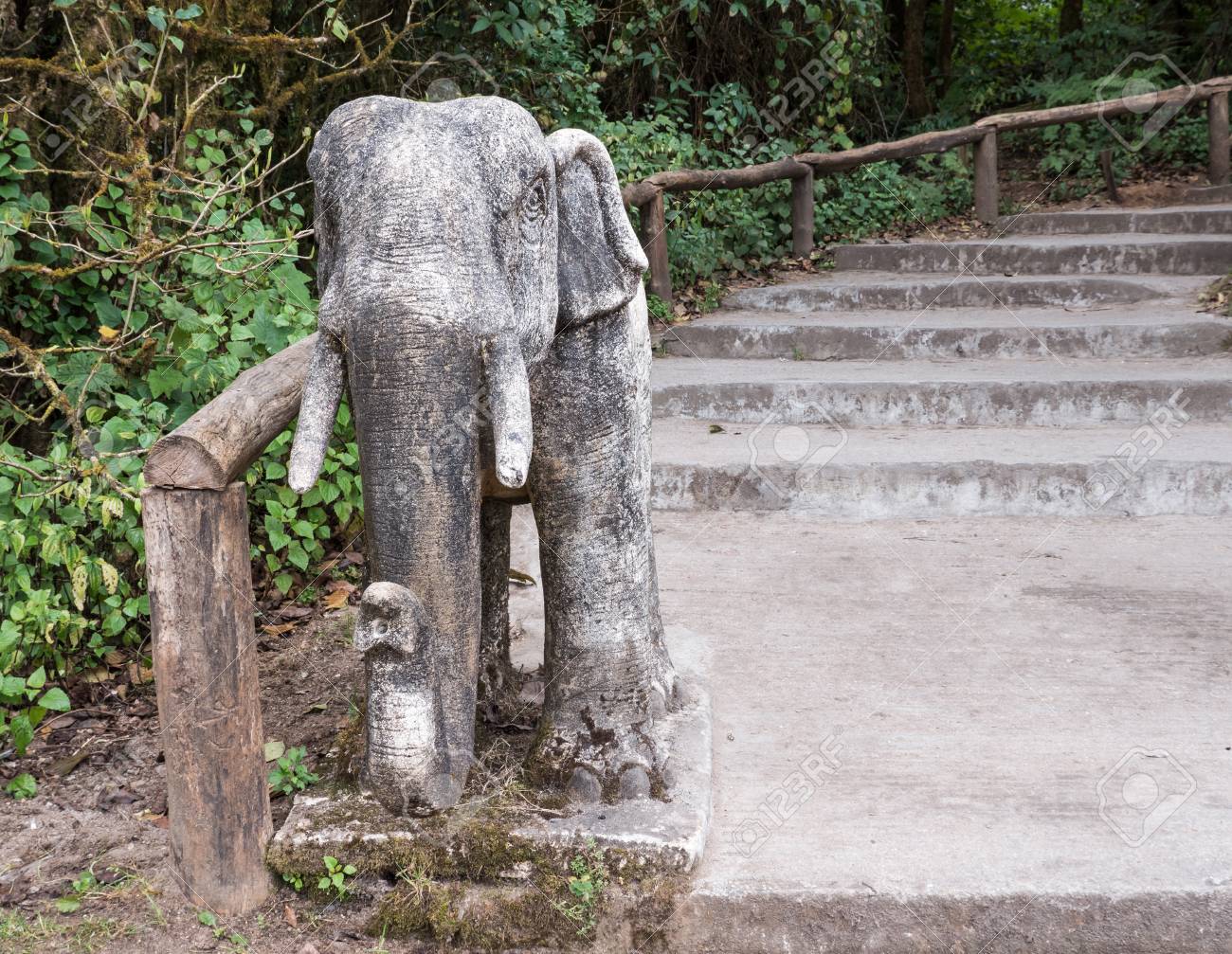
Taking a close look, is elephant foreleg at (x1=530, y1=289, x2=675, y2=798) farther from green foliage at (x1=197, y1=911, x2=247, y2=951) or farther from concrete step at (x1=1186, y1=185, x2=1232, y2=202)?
concrete step at (x1=1186, y1=185, x2=1232, y2=202)

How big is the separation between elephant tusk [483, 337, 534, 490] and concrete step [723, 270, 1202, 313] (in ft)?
18.6

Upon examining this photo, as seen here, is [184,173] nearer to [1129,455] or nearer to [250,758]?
[250,758]

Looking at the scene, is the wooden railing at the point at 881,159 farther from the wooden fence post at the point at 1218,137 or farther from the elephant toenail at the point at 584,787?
the elephant toenail at the point at 584,787

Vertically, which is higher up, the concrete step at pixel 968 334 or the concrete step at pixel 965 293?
the concrete step at pixel 965 293

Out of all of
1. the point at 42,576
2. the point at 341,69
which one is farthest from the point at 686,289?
the point at 42,576

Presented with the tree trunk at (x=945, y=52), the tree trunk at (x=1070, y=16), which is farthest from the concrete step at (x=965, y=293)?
the tree trunk at (x=1070, y=16)

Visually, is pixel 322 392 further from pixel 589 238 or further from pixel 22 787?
pixel 22 787

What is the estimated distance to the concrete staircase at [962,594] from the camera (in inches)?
98.0

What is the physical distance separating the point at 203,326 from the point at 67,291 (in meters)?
0.51

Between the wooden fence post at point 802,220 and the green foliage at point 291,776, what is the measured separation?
6.40 m

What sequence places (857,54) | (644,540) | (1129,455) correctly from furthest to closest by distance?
(857,54)
(1129,455)
(644,540)

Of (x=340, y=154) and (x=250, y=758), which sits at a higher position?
(x=340, y=154)

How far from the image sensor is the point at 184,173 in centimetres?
454

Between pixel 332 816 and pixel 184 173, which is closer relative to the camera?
pixel 332 816
